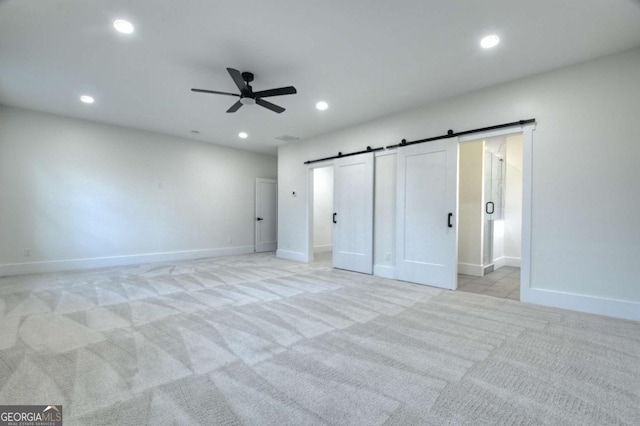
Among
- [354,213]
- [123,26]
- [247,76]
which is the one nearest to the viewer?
[123,26]

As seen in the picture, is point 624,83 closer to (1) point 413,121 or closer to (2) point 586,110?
(2) point 586,110

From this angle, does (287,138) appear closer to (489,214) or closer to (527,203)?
(489,214)

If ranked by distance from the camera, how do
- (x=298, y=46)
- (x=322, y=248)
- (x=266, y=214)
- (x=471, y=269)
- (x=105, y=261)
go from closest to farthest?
(x=298, y=46)
(x=471, y=269)
(x=105, y=261)
(x=322, y=248)
(x=266, y=214)

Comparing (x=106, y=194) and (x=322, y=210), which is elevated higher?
(x=106, y=194)

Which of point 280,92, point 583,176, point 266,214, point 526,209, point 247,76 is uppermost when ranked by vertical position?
point 247,76

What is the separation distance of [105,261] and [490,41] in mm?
7418

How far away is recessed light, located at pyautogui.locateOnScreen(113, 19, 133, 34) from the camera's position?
272cm

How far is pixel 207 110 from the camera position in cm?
504

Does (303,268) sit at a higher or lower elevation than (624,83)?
lower

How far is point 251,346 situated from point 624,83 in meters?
4.75

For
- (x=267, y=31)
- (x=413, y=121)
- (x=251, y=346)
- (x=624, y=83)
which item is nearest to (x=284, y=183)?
(x=413, y=121)

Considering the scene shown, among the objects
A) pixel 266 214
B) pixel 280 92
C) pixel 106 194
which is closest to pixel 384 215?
pixel 280 92

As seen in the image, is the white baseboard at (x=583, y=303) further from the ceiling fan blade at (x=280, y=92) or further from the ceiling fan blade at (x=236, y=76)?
the ceiling fan blade at (x=236, y=76)

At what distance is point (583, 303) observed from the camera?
3.31 metres
